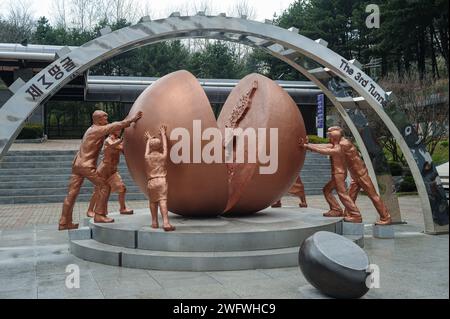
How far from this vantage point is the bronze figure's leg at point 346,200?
930 cm

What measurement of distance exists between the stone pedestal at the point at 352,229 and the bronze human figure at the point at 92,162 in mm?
4112

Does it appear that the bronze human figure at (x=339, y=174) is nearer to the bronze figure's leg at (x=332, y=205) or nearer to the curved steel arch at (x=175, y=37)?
the bronze figure's leg at (x=332, y=205)

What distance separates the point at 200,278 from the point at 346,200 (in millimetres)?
3854

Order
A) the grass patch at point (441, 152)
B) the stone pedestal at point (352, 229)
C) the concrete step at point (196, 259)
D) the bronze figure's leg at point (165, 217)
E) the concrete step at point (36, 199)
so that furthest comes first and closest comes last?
the grass patch at point (441, 152)
the concrete step at point (36, 199)
the stone pedestal at point (352, 229)
the bronze figure's leg at point (165, 217)
the concrete step at point (196, 259)

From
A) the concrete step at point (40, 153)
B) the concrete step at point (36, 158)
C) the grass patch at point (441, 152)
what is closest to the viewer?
the concrete step at point (36, 158)

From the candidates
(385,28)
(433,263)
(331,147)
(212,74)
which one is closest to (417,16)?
(385,28)

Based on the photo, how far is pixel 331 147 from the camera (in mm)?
9367

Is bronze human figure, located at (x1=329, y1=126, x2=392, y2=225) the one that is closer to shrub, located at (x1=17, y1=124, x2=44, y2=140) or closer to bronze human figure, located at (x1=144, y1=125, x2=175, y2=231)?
bronze human figure, located at (x1=144, y1=125, x2=175, y2=231)

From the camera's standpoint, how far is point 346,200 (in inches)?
368

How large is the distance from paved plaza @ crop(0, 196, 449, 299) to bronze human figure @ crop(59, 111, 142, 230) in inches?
32.1

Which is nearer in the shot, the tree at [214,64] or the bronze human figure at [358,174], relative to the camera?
the bronze human figure at [358,174]

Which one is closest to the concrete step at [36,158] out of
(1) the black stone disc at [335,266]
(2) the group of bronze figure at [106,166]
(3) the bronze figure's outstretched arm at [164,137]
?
(2) the group of bronze figure at [106,166]

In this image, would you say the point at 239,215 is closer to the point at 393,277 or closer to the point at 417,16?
the point at 393,277

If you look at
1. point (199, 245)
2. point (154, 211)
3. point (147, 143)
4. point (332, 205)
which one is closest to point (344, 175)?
point (332, 205)
